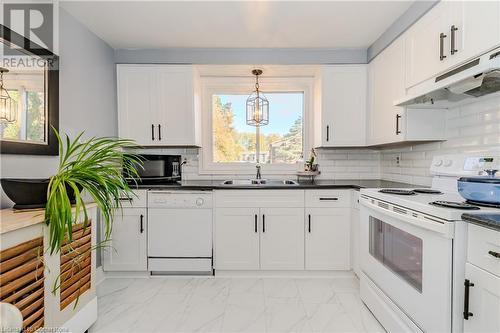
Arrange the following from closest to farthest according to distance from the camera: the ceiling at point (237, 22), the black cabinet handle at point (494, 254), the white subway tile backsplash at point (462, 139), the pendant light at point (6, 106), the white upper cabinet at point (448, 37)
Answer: the black cabinet handle at point (494, 254) → the white upper cabinet at point (448, 37) → the pendant light at point (6, 106) → the white subway tile backsplash at point (462, 139) → the ceiling at point (237, 22)

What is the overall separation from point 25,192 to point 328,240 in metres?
2.39

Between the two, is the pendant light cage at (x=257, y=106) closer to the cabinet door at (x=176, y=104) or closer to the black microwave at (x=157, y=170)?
the cabinet door at (x=176, y=104)

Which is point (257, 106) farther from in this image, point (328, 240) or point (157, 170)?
point (328, 240)

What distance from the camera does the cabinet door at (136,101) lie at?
2818mm

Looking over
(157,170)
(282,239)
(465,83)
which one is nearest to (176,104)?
(157,170)

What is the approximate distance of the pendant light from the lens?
1498 mm

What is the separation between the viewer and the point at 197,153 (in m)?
3.17

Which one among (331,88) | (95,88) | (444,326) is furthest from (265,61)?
(444,326)

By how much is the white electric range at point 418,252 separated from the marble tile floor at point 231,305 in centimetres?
27

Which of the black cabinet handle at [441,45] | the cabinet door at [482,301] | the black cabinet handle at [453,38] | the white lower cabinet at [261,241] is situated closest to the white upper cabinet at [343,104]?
the white lower cabinet at [261,241]

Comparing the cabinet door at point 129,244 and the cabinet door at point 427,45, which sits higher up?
the cabinet door at point 427,45

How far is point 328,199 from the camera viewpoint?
2.54 meters

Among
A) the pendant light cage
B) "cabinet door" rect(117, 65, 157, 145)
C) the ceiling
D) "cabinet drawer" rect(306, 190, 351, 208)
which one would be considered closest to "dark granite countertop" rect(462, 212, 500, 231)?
"cabinet drawer" rect(306, 190, 351, 208)

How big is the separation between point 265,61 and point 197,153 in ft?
4.39
